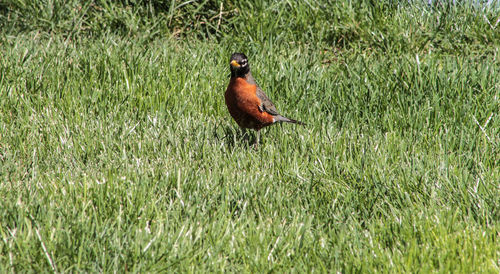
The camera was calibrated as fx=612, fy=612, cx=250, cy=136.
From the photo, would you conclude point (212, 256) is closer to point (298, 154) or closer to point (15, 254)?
point (15, 254)

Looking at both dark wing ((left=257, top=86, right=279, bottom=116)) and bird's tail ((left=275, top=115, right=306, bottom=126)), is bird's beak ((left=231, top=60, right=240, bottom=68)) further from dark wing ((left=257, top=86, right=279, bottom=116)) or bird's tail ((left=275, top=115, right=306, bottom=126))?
bird's tail ((left=275, top=115, right=306, bottom=126))

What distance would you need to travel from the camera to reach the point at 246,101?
4898 millimetres

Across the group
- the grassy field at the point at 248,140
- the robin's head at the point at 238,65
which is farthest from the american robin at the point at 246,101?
the grassy field at the point at 248,140

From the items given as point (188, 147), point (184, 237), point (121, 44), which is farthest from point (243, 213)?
point (121, 44)

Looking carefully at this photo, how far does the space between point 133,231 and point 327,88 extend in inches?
110

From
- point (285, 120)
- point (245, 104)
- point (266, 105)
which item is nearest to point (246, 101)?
point (245, 104)

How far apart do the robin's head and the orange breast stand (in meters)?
0.05

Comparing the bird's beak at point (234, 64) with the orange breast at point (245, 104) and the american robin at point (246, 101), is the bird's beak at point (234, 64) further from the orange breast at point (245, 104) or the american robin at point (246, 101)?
the orange breast at point (245, 104)

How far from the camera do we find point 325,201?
3.80m

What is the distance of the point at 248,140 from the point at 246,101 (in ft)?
1.58

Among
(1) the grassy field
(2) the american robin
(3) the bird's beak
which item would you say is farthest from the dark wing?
(3) the bird's beak

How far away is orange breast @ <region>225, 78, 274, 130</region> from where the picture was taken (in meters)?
4.90

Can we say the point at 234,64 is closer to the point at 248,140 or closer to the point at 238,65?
the point at 238,65

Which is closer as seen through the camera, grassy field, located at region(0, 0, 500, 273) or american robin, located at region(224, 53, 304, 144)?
grassy field, located at region(0, 0, 500, 273)
